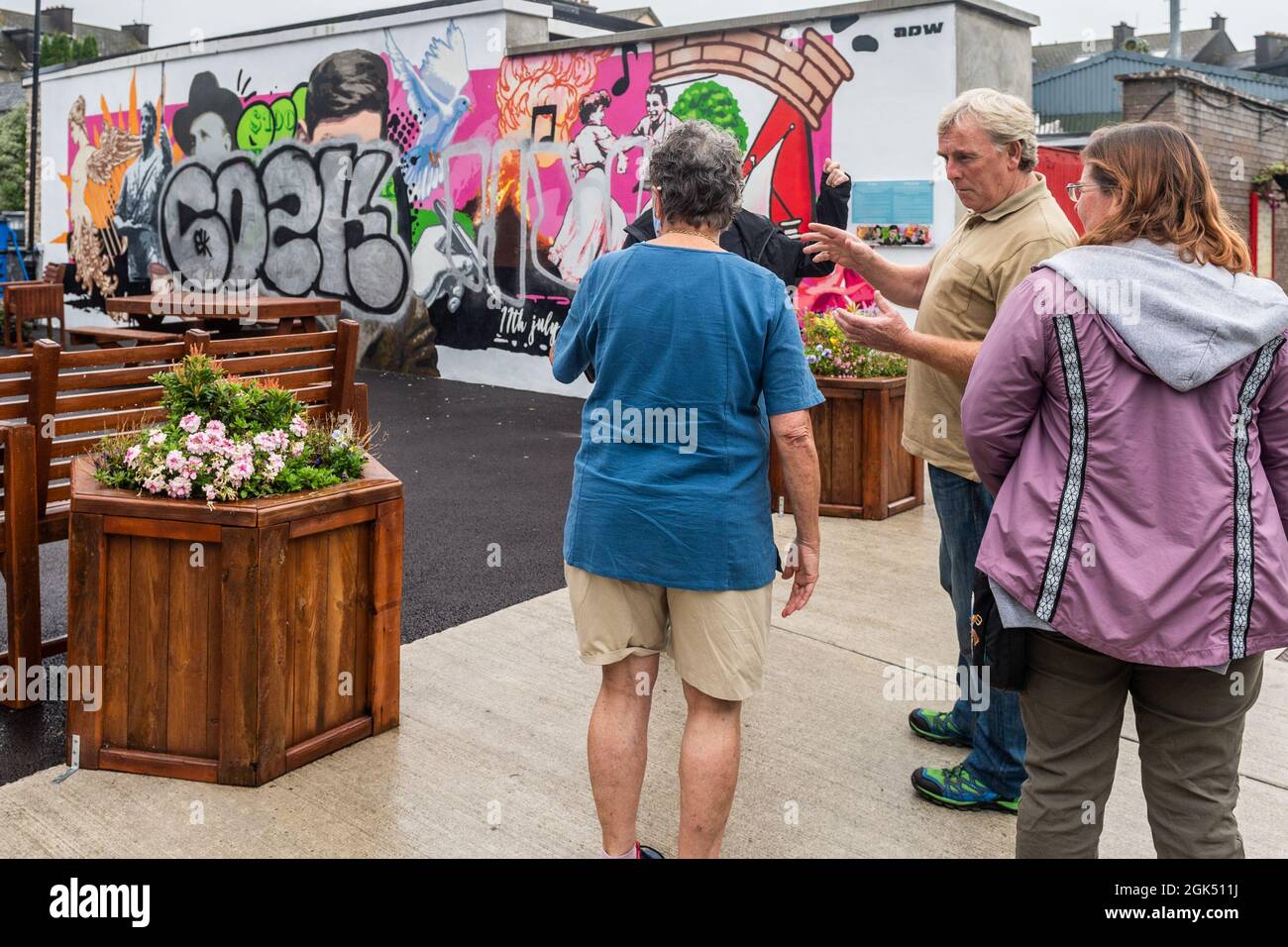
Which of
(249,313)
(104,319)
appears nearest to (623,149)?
(249,313)

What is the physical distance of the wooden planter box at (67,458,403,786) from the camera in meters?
3.50

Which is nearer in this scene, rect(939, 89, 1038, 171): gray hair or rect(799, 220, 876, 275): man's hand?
rect(939, 89, 1038, 171): gray hair

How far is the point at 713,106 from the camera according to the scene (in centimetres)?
1163

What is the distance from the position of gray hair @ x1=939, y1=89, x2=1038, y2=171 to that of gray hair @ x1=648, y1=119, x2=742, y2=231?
2.80 ft

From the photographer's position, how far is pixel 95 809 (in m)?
3.42

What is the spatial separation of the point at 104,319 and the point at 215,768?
59.9 feet

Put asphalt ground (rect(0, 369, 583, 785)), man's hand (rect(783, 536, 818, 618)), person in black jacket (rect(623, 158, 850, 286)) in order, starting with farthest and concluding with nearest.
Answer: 1. asphalt ground (rect(0, 369, 583, 785))
2. person in black jacket (rect(623, 158, 850, 286))
3. man's hand (rect(783, 536, 818, 618))

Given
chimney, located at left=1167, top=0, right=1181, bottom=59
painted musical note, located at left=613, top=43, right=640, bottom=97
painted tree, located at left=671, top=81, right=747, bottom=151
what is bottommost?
painted tree, located at left=671, top=81, right=747, bottom=151

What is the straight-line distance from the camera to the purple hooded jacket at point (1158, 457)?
2.32 m

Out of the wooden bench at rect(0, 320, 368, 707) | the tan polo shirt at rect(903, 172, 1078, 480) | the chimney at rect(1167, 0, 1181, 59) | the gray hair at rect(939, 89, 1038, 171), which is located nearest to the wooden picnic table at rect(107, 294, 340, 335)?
the wooden bench at rect(0, 320, 368, 707)

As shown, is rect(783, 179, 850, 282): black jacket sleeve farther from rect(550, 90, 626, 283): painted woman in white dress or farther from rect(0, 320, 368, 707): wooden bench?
rect(550, 90, 626, 283): painted woman in white dress

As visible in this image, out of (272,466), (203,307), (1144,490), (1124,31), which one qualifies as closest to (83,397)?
(272,466)

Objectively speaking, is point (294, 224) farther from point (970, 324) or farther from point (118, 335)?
point (970, 324)

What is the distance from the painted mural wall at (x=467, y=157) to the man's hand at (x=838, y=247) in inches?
188
